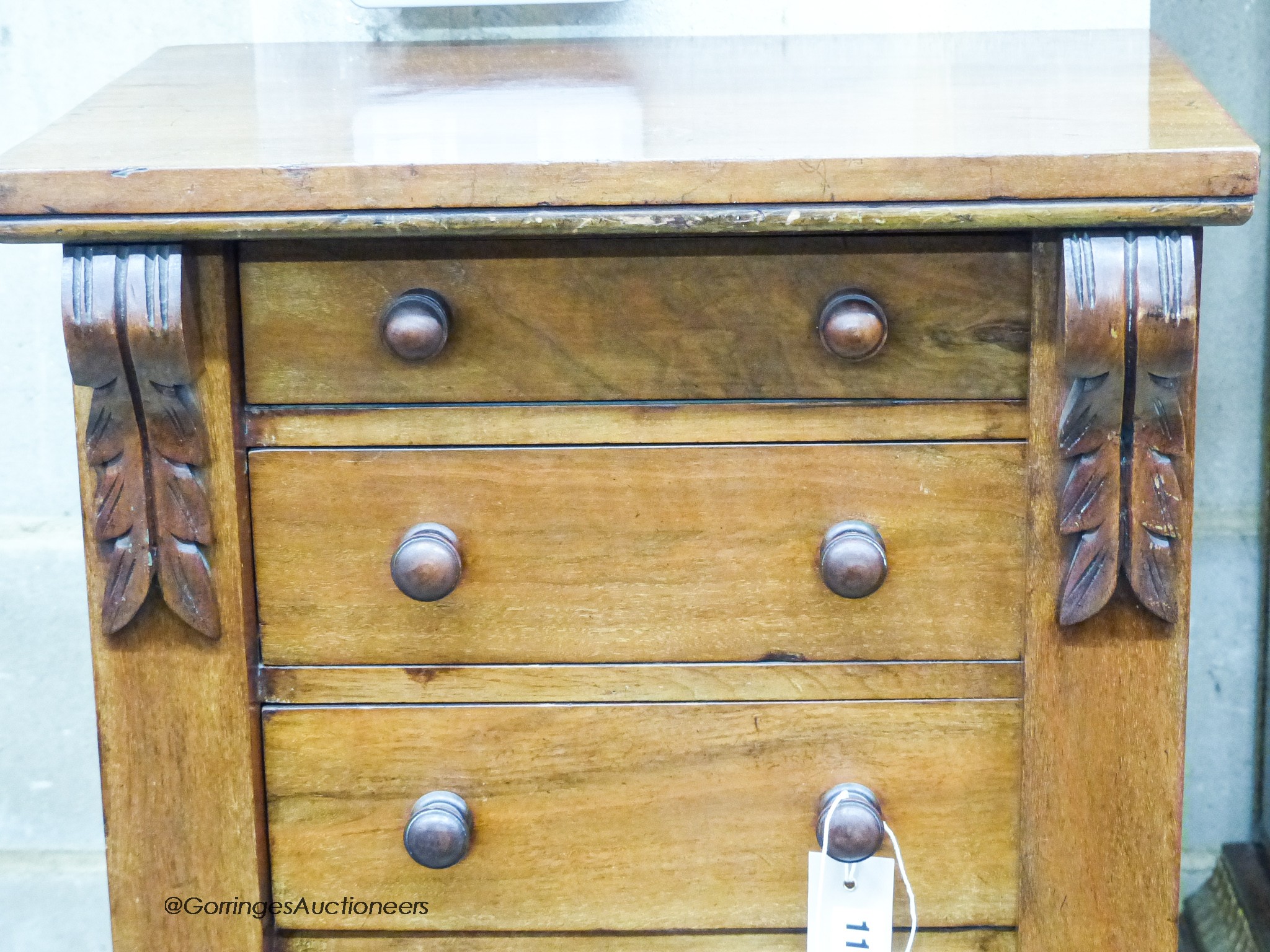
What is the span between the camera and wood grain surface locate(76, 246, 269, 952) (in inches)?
31.0

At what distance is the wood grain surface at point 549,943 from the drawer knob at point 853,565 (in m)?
0.26

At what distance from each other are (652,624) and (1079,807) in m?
0.30

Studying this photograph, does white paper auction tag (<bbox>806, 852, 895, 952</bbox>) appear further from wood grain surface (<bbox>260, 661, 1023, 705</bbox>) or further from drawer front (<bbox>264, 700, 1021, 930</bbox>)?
wood grain surface (<bbox>260, 661, 1023, 705</bbox>)

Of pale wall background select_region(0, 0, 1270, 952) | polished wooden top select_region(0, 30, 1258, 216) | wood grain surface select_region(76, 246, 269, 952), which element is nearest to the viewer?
polished wooden top select_region(0, 30, 1258, 216)

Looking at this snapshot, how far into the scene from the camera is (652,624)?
Answer: 0.80 metres

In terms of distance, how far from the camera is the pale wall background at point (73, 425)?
1175 millimetres

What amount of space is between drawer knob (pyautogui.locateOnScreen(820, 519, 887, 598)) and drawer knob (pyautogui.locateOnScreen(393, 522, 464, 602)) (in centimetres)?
23

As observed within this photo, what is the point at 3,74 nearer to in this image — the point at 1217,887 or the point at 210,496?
the point at 210,496

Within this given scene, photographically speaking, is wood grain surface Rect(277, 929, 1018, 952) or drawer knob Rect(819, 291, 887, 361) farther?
wood grain surface Rect(277, 929, 1018, 952)

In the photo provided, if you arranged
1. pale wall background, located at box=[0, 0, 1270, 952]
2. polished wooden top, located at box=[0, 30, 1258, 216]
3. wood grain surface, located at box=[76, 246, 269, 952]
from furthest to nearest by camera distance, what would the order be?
1. pale wall background, located at box=[0, 0, 1270, 952]
2. wood grain surface, located at box=[76, 246, 269, 952]
3. polished wooden top, located at box=[0, 30, 1258, 216]

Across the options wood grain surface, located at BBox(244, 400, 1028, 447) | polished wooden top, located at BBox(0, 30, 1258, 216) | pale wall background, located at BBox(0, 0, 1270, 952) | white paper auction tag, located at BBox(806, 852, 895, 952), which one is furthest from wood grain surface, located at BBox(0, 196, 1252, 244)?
pale wall background, located at BBox(0, 0, 1270, 952)

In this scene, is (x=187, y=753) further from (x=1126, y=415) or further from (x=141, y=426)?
(x=1126, y=415)

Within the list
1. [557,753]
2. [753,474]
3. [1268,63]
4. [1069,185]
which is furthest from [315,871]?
[1268,63]

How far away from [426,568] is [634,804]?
0.22 meters
